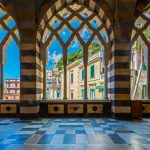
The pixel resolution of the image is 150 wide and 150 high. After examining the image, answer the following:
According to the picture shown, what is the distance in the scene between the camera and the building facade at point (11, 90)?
812cm

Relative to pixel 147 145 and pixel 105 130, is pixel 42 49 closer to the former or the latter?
pixel 105 130

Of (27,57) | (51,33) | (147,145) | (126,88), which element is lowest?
(147,145)

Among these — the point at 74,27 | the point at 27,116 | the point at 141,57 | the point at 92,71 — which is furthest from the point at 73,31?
the point at 27,116

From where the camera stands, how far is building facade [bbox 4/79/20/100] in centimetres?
812

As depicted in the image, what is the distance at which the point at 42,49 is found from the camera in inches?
304

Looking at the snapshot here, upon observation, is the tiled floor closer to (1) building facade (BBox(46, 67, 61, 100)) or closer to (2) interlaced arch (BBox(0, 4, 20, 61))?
(1) building facade (BBox(46, 67, 61, 100))

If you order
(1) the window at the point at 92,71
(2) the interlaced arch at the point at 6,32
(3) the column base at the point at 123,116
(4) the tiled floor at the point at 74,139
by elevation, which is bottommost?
(4) the tiled floor at the point at 74,139

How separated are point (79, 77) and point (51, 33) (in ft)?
6.28

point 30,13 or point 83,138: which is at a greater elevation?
point 30,13

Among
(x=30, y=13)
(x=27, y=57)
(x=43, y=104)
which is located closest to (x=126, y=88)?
(x=43, y=104)

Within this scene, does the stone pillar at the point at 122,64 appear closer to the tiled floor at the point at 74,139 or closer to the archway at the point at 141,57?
the archway at the point at 141,57

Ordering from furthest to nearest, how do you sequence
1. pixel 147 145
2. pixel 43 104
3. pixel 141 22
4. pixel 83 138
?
pixel 141 22 → pixel 43 104 → pixel 83 138 → pixel 147 145

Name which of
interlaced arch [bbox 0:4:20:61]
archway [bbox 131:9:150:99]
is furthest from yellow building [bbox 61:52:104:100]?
interlaced arch [bbox 0:4:20:61]

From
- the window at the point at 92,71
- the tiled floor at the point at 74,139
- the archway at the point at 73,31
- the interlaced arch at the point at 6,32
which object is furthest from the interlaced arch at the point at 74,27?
the tiled floor at the point at 74,139
